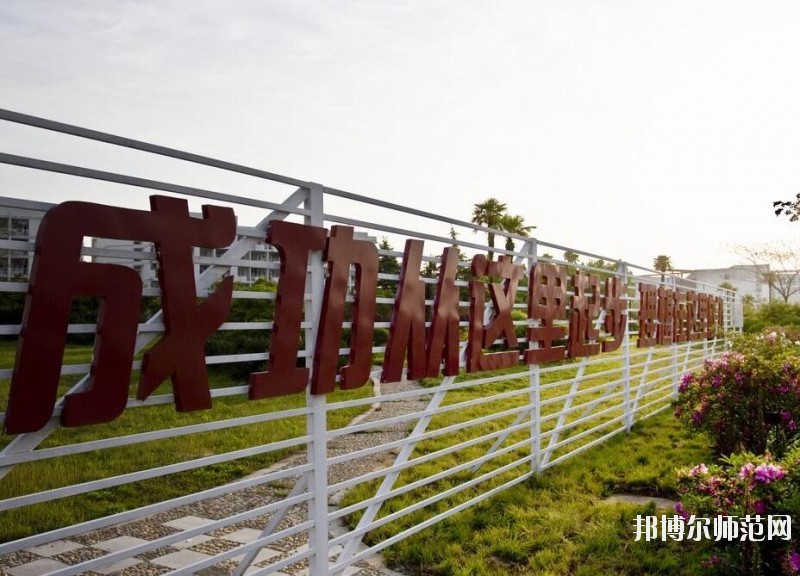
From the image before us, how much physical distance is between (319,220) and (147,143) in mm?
1173

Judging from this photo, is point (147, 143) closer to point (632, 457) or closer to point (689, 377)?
point (632, 457)

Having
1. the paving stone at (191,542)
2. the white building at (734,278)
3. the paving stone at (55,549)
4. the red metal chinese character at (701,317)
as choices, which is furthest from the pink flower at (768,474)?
the white building at (734,278)

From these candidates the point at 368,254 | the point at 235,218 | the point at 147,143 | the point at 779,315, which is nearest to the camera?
the point at 147,143

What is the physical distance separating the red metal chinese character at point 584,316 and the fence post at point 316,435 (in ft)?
15.5

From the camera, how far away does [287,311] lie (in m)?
3.79

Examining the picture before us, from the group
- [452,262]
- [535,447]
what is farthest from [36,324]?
[535,447]

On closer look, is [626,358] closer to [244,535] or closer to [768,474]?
[768,474]

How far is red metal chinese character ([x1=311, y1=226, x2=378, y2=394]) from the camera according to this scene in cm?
406

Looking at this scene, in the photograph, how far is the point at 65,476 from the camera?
7461mm

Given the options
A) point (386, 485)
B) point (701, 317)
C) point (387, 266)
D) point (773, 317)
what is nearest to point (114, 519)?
point (386, 485)

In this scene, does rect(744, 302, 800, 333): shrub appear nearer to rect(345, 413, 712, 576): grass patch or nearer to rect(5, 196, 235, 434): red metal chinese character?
rect(345, 413, 712, 576): grass patch

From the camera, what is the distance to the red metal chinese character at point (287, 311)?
3.73 metres

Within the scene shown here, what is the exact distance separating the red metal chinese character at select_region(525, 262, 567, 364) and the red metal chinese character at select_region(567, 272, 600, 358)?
0.39m

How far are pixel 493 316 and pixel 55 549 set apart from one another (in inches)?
161
